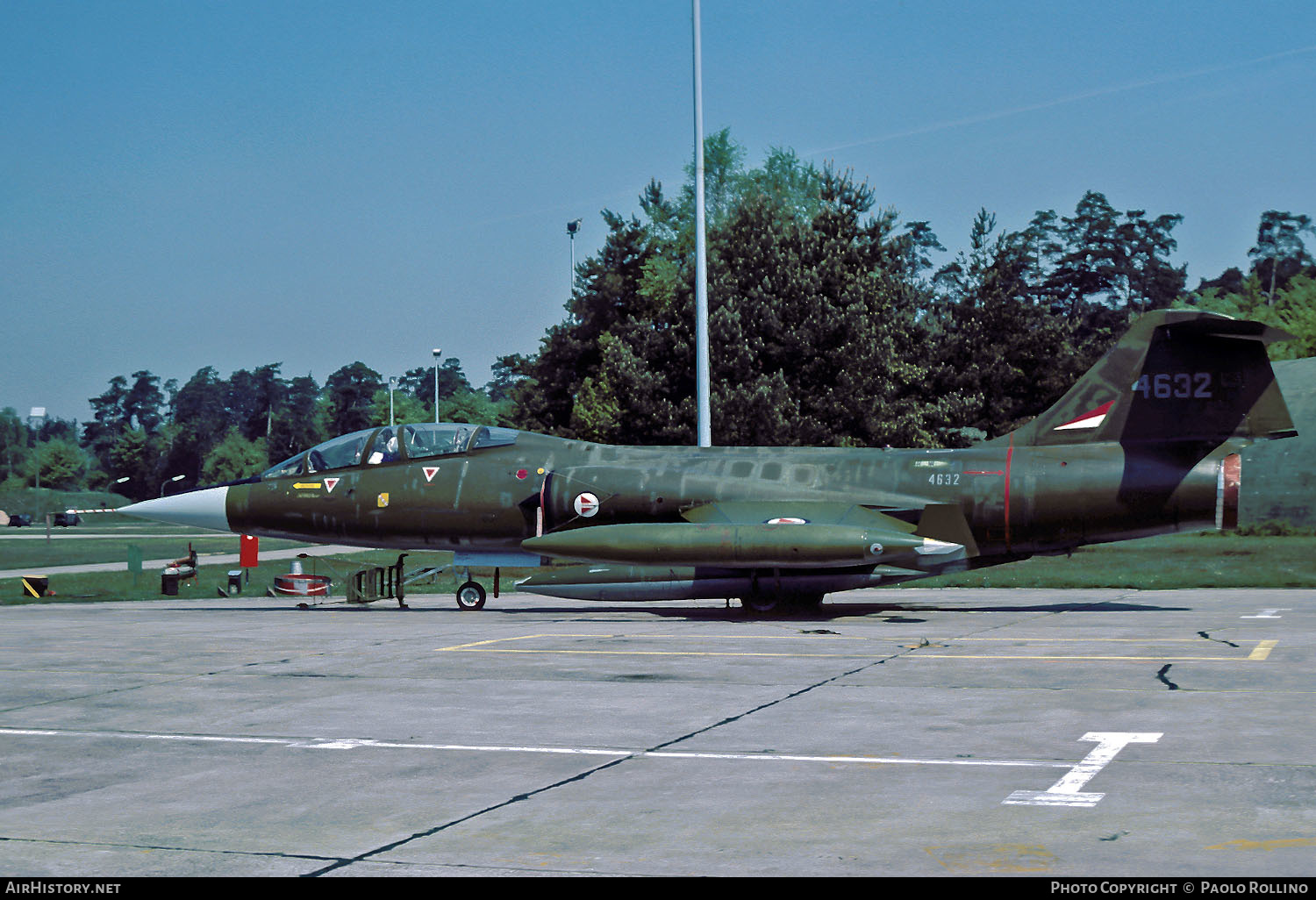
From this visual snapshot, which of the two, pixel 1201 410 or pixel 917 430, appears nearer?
pixel 1201 410

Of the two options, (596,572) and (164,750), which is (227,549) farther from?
(164,750)

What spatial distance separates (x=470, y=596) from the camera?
73.3ft

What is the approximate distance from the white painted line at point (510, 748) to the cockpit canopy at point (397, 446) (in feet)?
39.6

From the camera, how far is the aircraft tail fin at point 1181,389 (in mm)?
18641

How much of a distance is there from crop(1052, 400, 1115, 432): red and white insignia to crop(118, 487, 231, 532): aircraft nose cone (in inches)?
568

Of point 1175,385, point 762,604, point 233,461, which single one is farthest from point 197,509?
point 233,461

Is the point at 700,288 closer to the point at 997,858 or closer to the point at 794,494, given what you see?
the point at 794,494

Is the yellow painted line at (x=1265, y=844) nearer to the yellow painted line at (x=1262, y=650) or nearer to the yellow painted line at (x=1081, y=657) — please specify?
the yellow painted line at (x=1081, y=657)

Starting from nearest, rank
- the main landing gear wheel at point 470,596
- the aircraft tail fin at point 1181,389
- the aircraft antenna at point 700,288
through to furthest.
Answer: the aircraft tail fin at point 1181,389
the main landing gear wheel at point 470,596
the aircraft antenna at point 700,288

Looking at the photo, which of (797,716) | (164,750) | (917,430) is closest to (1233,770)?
(797,716)

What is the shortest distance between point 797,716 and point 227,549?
46266mm

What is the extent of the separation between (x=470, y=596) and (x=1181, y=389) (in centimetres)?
1241

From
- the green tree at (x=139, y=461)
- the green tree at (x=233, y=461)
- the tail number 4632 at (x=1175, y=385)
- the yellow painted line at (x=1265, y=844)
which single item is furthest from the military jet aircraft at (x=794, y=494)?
the green tree at (x=139, y=461)
